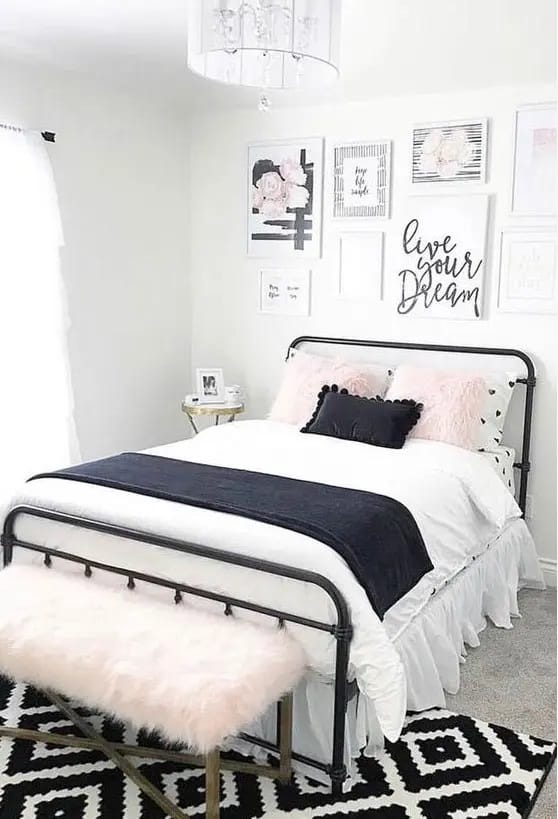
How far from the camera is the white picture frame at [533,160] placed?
377cm

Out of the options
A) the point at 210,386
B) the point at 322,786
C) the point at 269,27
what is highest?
the point at 269,27

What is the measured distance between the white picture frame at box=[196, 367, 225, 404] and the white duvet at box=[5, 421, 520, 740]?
0.76m

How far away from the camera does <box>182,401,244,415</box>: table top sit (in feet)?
14.9

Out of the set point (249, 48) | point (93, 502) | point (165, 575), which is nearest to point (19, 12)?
point (249, 48)

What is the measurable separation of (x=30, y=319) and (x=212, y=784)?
2.41 m

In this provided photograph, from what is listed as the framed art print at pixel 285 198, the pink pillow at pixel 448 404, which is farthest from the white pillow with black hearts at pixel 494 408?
the framed art print at pixel 285 198

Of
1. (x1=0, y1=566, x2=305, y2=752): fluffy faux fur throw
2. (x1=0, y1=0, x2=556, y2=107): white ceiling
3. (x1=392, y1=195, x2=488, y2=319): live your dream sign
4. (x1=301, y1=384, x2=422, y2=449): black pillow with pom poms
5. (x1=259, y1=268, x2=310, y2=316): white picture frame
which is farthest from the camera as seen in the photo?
(x1=259, y1=268, x2=310, y2=316): white picture frame

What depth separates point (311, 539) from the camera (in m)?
2.47

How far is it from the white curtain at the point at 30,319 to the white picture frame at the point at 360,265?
1.42m

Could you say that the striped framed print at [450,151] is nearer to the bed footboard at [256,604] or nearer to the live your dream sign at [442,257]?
the live your dream sign at [442,257]

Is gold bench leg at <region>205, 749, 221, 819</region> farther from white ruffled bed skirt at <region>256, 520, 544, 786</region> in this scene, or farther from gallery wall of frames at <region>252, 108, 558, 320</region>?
gallery wall of frames at <region>252, 108, 558, 320</region>

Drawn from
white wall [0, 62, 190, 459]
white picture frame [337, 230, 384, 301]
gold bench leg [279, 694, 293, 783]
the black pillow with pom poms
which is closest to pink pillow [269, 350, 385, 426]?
the black pillow with pom poms

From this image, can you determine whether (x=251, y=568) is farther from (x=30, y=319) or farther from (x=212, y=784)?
(x=30, y=319)

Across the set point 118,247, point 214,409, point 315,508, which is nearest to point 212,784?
point 315,508
